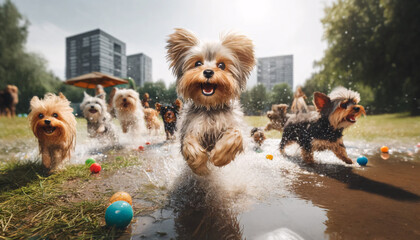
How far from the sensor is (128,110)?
26.1 feet

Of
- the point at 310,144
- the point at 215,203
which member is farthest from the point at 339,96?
the point at 215,203

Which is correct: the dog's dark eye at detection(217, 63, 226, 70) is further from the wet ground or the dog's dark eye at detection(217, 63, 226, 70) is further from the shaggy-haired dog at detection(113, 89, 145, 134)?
the shaggy-haired dog at detection(113, 89, 145, 134)

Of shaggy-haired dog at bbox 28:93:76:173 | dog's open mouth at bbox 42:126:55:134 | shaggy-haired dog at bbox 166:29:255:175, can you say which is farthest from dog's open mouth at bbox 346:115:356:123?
dog's open mouth at bbox 42:126:55:134

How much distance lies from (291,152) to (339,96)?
6.81 ft

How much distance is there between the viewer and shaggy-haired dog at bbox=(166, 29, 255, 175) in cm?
281

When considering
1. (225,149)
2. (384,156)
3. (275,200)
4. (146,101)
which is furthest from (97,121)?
(384,156)

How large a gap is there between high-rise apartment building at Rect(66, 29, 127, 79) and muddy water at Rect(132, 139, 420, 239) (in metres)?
31.9

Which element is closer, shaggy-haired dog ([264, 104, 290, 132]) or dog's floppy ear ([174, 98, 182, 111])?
shaggy-haired dog ([264, 104, 290, 132])

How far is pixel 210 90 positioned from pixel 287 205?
1.67 m

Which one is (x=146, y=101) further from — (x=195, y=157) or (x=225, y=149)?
(x=225, y=149)

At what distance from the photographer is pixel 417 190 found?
10.0ft

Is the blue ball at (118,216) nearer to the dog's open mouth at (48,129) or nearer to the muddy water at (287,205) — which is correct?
the muddy water at (287,205)

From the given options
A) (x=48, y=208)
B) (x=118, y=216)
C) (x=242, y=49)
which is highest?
(x=242, y=49)

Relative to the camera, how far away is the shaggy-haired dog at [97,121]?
23.5ft
